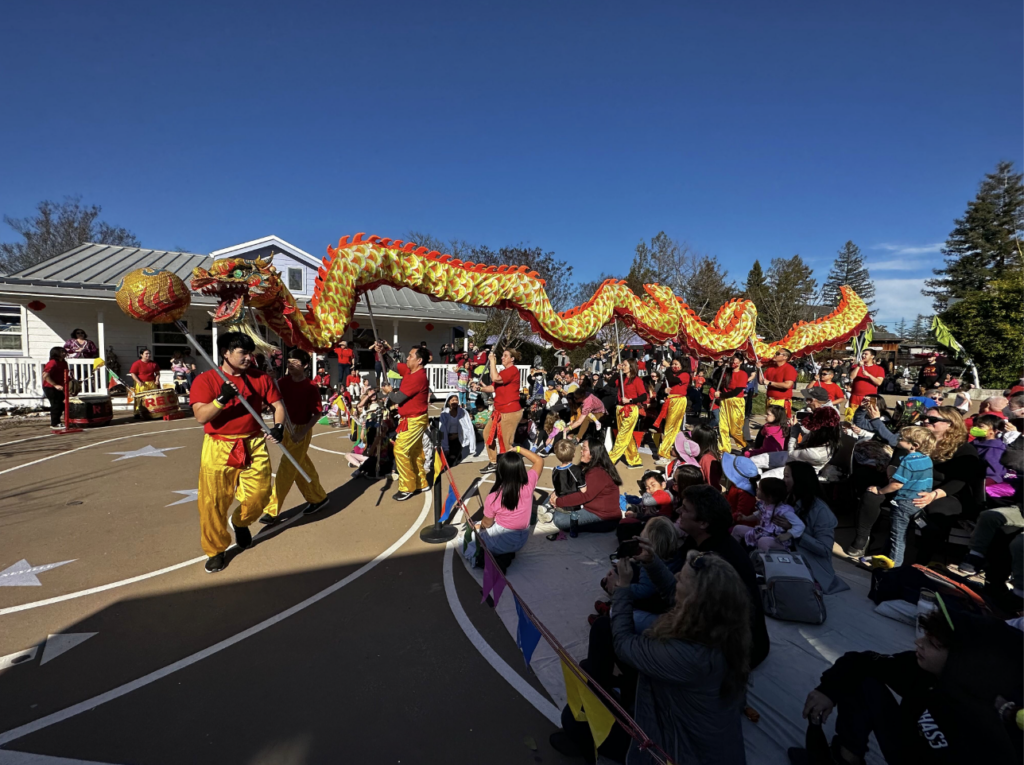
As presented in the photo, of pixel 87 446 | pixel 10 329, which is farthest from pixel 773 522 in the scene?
pixel 10 329

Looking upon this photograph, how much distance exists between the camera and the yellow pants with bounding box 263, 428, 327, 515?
5668mm

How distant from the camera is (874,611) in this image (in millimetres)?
3910

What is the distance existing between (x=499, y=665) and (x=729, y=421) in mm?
7393

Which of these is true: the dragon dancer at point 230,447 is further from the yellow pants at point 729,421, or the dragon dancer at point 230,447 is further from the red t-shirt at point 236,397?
the yellow pants at point 729,421

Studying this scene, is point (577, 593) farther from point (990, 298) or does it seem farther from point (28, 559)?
point (990, 298)

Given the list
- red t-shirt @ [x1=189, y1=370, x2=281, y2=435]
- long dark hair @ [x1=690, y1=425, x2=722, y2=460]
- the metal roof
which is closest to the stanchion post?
red t-shirt @ [x1=189, y1=370, x2=281, y2=435]

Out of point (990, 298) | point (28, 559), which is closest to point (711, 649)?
point (28, 559)

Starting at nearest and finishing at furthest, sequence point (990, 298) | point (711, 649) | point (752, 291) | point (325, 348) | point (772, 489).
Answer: point (711, 649) → point (772, 489) → point (325, 348) → point (990, 298) → point (752, 291)

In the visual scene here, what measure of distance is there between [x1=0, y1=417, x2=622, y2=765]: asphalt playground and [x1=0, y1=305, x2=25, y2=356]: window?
12.6 metres

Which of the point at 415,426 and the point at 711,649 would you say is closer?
the point at 711,649

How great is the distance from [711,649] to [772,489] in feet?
8.72

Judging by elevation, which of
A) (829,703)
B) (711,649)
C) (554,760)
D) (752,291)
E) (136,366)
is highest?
(752,291)

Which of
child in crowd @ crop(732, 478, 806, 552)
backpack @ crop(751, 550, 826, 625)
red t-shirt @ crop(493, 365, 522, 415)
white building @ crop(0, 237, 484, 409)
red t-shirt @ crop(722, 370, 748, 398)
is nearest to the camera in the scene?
backpack @ crop(751, 550, 826, 625)

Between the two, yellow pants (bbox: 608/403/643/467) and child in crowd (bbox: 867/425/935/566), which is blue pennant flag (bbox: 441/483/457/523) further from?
child in crowd (bbox: 867/425/935/566)
